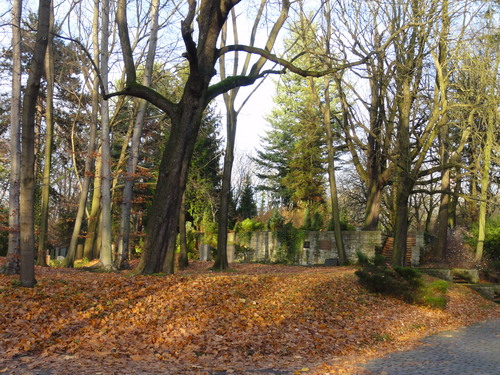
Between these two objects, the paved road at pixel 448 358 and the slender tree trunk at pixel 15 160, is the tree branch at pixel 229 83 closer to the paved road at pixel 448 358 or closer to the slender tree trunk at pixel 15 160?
the slender tree trunk at pixel 15 160

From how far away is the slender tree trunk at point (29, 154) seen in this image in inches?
354

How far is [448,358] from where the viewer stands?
8.23 meters

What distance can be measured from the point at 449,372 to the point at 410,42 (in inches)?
609

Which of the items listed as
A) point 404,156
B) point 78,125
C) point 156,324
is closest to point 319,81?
point 404,156

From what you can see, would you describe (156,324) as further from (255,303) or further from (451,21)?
(451,21)

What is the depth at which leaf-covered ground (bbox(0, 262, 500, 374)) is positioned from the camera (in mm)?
6848

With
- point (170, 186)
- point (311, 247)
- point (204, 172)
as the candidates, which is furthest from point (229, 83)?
point (204, 172)

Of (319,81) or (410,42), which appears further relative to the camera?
(319,81)

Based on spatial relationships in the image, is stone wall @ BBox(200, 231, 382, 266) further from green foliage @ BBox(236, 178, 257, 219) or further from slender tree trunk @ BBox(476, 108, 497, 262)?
green foliage @ BBox(236, 178, 257, 219)

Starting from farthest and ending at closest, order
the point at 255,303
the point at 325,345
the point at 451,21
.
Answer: the point at 451,21 → the point at 255,303 → the point at 325,345

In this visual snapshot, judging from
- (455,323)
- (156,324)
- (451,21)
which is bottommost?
(455,323)

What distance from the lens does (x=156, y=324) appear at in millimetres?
8414

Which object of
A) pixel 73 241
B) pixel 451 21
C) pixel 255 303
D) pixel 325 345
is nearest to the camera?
pixel 325 345

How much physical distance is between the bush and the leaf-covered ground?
1.44 metres
